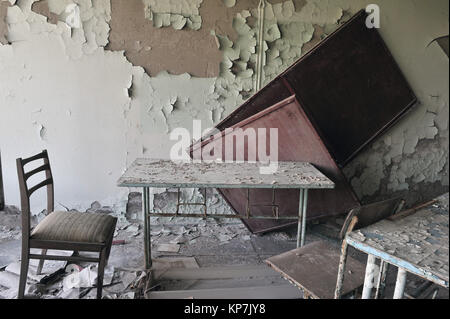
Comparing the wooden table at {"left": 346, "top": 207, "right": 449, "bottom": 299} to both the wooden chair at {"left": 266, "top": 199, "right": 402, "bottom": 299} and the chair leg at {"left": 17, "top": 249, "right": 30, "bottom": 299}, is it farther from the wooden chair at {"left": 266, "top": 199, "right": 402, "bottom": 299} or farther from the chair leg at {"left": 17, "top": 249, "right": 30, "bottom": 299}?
the chair leg at {"left": 17, "top": 249, "right": 30, "bottom": 299}

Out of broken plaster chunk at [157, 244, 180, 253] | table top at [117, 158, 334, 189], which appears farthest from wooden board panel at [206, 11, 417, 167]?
broken plaster chunk at [157, 244, 180, 253]

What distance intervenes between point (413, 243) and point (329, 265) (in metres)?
0.57

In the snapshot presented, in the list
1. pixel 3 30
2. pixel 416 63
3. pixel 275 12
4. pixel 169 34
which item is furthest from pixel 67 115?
pixel 416 63

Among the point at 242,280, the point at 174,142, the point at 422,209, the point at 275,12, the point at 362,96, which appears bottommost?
the point at 242,280

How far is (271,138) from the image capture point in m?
2.69

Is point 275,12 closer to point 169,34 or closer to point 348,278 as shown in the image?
point 169,34

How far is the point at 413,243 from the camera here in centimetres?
137

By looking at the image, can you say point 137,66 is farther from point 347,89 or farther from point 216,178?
point 347,89

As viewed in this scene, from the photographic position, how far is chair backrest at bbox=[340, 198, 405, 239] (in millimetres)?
1412

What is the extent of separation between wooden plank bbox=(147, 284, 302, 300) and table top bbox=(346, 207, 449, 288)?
987mm

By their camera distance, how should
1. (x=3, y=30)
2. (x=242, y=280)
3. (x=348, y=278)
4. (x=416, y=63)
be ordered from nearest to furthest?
1. (x=348, y=278)
2. (x=242, y=280)
3. (x=3, y=30)
4. (x=416, y=63)

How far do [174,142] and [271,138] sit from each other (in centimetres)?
101

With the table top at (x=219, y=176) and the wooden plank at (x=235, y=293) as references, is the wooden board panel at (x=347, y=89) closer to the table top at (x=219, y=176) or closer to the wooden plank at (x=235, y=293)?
the table top at (x=219, y=176)

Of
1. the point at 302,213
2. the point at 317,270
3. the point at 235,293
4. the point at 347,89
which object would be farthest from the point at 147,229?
the point at 347,89
